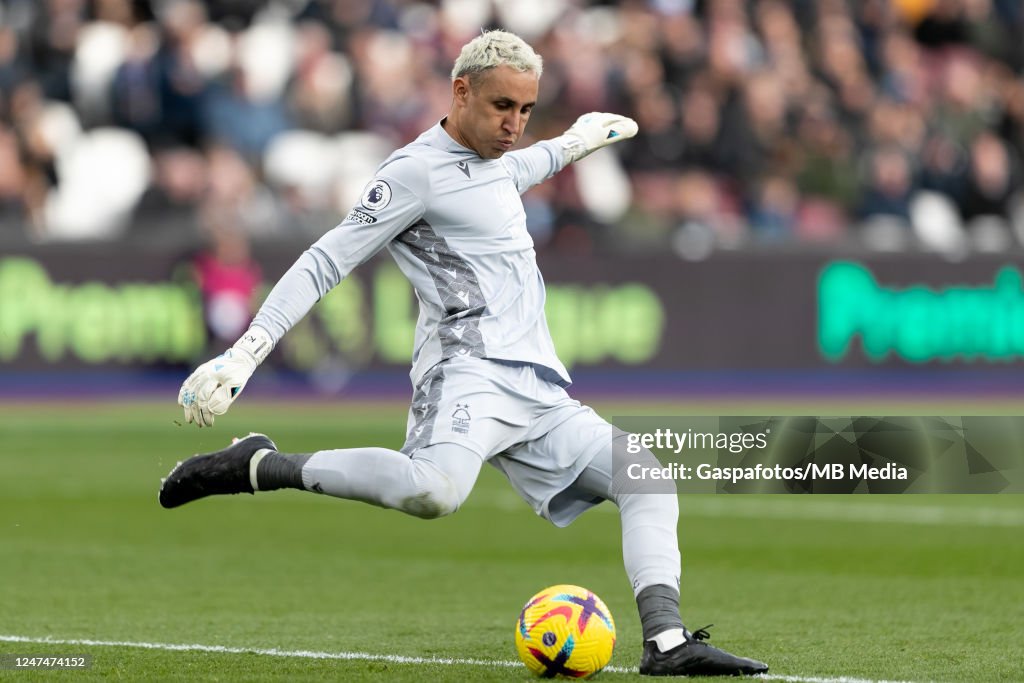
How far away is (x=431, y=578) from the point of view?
1020 cm

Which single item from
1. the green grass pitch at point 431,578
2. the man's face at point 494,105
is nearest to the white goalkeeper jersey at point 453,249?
the man's face at point 494,105

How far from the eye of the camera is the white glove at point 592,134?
7.92 metres

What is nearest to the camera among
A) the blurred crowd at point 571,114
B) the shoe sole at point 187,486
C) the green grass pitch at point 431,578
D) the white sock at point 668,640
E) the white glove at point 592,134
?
the white sock at point 668,640

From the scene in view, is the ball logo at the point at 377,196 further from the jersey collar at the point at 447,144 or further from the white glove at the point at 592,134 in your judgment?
the white glove at the point at 592,134

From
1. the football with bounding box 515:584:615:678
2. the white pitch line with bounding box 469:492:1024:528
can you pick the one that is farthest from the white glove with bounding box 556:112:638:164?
the white pitch line with bounding box 469:492:1024:528

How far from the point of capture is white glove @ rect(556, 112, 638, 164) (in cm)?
792

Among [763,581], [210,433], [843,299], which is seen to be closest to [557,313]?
[843,299]

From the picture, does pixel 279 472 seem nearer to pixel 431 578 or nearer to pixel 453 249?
pixel 453 249

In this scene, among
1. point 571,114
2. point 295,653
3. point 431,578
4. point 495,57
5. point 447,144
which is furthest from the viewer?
point 571,114

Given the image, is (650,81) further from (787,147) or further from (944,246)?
(944,246)

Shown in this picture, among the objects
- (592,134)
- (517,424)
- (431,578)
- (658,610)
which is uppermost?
(592,134)

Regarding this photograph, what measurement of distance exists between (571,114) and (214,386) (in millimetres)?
15291

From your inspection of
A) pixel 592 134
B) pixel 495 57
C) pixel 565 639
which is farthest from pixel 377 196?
pixel 565 639

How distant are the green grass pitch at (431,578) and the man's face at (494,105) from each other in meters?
2.03
